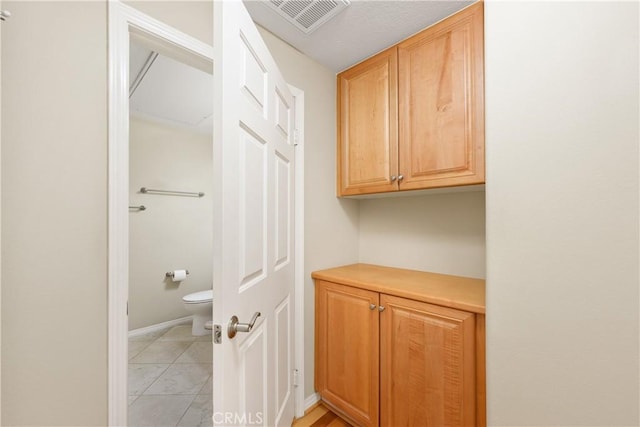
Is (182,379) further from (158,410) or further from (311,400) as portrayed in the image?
(311,400)

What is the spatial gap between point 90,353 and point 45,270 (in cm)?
32

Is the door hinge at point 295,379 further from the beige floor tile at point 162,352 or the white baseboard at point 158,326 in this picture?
the white baseboard at point 158,326

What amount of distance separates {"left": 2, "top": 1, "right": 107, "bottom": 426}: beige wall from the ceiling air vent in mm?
728

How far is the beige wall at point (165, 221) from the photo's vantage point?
2645 millimetres

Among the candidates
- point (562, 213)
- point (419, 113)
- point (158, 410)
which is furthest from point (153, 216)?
point (562, 213)

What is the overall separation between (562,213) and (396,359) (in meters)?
0.91

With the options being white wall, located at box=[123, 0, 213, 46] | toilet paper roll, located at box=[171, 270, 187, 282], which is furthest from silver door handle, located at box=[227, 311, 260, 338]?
toilet paper roll, located at box=[171, 270, 187, 282]

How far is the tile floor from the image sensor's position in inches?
60.4

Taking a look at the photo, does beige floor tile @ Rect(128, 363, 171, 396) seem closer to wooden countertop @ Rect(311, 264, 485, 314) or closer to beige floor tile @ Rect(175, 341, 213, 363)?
beige floor tile @ Rect(175, 341, 213, 363)

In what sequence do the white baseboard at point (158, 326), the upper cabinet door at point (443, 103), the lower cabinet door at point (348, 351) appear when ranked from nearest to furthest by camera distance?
the upper cabinet door at point (443, 103)
the lower cabinet door at point (348, 351)
the white baseboard at point (158, 326)

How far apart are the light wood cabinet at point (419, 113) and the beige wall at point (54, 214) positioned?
1.26 m

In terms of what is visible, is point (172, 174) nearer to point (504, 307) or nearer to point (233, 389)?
point (233, 389)

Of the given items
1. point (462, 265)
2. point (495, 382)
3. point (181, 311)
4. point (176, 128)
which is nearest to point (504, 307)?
point (495, 382)

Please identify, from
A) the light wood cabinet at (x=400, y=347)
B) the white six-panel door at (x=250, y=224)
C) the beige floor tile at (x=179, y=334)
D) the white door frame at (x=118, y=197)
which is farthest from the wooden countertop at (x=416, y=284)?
the beige floor tile at (x=179, y=334)
